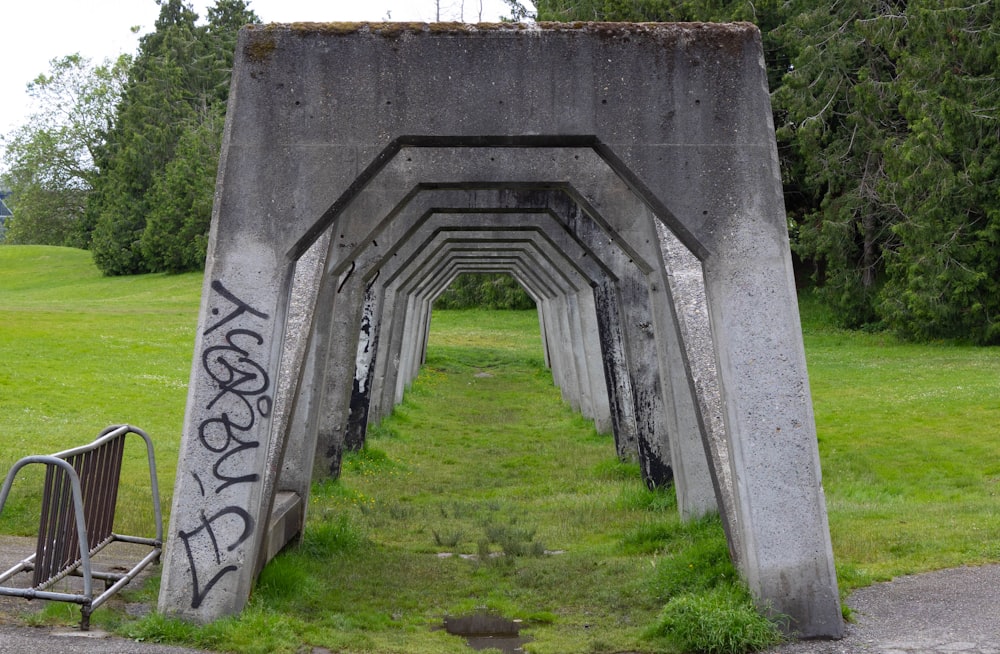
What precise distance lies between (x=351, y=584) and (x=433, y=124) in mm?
3896

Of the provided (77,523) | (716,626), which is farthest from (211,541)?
(716,626)

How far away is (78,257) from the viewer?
242 feet

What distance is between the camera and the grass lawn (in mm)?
8328

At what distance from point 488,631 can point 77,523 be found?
114 inches

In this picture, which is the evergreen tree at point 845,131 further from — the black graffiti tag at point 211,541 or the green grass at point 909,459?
the black graffiti tag at point 211,541

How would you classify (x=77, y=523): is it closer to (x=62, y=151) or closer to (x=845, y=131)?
(x=845, y=131)

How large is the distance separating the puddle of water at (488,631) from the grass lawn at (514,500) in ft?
0.48

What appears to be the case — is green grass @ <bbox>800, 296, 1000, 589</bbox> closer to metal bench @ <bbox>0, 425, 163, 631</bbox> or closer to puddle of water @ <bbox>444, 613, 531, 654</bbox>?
puddle of water @ <bbox>444, 613, 531, 654</bbox>

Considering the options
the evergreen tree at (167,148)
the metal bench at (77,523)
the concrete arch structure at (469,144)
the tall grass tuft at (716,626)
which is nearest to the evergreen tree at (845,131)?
the concrete arch structure at (469,144)

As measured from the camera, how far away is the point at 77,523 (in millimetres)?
6930

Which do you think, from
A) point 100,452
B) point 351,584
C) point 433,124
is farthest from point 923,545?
point 100,452

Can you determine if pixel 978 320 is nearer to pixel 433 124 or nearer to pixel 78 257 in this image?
pixel 433 124

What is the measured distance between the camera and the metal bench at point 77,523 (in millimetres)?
6988

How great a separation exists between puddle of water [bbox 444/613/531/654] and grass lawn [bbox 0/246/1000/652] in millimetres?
147
